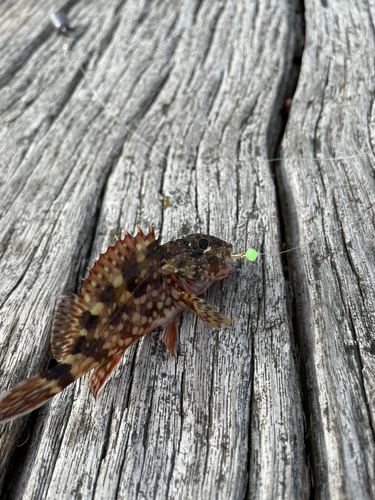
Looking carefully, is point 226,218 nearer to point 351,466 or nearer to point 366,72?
point 351,466

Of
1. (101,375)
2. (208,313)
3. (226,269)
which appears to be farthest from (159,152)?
(101,375)

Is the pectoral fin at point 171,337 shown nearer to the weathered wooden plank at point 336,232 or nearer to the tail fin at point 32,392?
the tail fin at point 32,392

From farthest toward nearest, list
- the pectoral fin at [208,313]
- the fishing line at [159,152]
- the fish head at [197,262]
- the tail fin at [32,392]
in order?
the fishing line at [159,152], the fish head at [197,262], the pectoral fin at [208,313], the tail fin at [32,392]

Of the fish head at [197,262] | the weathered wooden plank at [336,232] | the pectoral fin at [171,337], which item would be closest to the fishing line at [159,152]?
the weathered wooden plank at [336,232]

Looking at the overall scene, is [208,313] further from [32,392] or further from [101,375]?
[32,392]

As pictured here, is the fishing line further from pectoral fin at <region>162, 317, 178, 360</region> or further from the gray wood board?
pectoral fin at <region>162, 317, 178, 360</region>

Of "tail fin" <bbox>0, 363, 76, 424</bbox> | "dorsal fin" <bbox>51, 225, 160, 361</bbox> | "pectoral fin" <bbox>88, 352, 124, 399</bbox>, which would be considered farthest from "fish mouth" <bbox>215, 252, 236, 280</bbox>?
"tail fin" <bbox>0, 363, 76, 424</bbox>

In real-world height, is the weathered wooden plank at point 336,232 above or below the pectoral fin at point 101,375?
below
